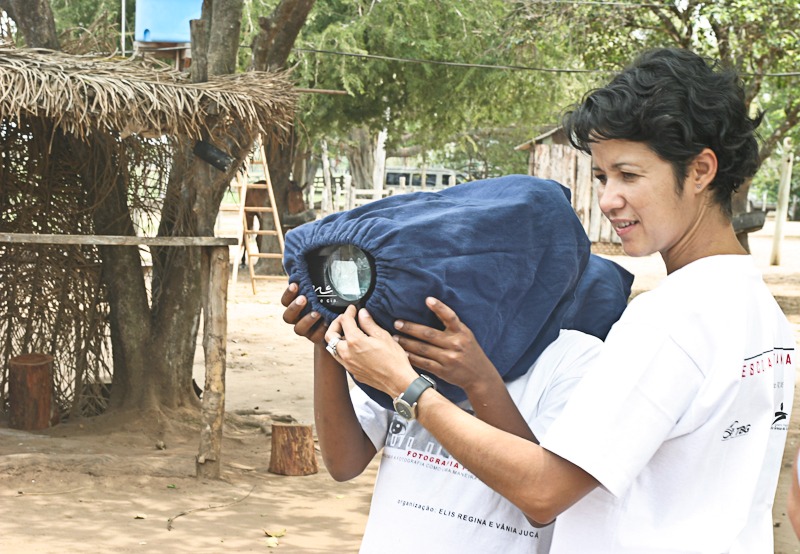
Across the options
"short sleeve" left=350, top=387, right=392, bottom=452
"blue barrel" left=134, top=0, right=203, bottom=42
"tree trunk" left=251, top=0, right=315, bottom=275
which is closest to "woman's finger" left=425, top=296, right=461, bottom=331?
"short sleeve" left=350, top=387, right=392, bottom=452

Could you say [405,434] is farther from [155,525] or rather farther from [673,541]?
[155,525]

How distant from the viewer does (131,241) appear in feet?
19.6

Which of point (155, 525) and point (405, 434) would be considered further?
point (155, 525)

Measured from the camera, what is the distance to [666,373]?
1.26m

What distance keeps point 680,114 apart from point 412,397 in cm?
55

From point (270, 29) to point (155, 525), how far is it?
4.26 meters

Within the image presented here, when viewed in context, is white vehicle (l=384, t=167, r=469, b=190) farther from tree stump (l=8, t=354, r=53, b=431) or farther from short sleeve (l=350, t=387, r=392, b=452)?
short sleeve (l=350, t=387, r=392, b=452)

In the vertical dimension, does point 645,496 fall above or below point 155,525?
above

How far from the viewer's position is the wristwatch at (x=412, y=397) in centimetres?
143

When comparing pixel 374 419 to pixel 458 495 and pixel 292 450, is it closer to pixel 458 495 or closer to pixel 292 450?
pixel 458 495

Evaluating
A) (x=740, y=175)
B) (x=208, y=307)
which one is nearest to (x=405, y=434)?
(x=740, y=175)

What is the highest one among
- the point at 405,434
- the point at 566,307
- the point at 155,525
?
the point at 566,307

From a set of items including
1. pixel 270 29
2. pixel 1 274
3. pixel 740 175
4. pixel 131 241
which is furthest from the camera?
pixel 270 29

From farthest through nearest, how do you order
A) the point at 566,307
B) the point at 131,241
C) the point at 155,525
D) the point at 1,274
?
the point at 1,274 → the point at 131,241 → the point at 155,525 → the point at 566,307
